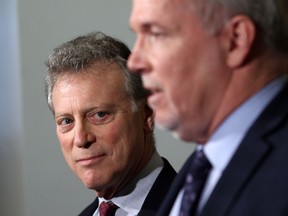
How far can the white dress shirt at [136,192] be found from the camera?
1807mm

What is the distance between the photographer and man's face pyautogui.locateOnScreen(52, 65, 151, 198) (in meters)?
1.76

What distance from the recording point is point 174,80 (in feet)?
3.67

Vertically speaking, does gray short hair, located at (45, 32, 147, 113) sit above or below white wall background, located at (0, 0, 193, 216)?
above

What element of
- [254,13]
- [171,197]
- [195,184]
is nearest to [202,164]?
[195,184]

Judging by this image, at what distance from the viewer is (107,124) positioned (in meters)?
1.78

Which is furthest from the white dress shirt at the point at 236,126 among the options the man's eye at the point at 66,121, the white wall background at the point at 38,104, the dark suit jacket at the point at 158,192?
the white wall background at the point at 38,104

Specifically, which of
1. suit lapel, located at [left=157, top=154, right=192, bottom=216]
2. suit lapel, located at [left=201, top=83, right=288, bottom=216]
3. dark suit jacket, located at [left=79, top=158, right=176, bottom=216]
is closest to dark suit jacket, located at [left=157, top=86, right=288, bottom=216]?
suit lapel, located at [left=201, top=83, right=288, bottom=216]

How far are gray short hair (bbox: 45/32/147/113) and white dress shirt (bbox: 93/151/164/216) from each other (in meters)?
0.17

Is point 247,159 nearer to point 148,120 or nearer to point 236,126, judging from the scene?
point 236,126

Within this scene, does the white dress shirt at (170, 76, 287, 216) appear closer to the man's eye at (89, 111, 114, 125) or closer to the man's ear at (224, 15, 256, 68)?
the man's ear at (224, 15, 256, 68)

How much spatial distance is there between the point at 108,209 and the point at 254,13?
33.8 inches

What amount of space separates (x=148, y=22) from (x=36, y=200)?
5.92 ft

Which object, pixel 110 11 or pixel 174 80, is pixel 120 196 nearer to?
pixel 174 80

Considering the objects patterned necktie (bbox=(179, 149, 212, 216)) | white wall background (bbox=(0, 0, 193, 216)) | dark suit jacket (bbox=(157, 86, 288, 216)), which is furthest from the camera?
white wall background (bbox=(0, 0, 193, 216))
